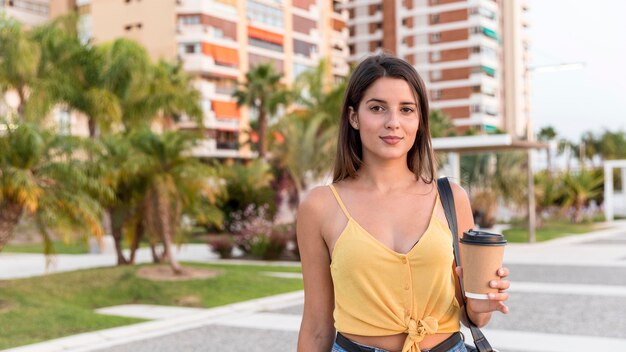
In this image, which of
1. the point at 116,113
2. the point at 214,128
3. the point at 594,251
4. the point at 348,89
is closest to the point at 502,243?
the point at 348,89

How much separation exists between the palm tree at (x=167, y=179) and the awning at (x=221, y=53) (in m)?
47.5

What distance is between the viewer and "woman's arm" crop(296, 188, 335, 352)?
7.23 feet

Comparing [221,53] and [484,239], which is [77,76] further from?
[221,53]

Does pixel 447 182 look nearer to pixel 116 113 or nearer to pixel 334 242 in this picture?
pixel 334 242

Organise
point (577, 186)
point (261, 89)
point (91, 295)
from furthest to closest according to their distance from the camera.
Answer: point (261, 89) < point (577, 186) < point (91, 295)

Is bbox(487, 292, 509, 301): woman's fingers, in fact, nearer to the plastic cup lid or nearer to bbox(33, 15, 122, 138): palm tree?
the plastic cup lid

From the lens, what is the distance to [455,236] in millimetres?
2133

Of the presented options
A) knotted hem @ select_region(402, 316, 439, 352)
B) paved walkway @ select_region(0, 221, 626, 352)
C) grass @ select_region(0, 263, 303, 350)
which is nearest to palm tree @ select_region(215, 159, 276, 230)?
grass @ select_region(0, 263, 303, 350)

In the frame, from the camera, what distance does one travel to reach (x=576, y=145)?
328 feet

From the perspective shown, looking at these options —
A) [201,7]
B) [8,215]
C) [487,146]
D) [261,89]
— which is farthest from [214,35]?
[8,215]

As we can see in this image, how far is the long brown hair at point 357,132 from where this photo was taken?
7.20 feet

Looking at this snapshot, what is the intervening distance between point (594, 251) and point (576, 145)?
85374mm

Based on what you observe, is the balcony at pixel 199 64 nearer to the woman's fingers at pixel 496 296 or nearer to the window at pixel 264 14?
the window at pixel 264 14

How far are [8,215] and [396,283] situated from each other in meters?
8.76
